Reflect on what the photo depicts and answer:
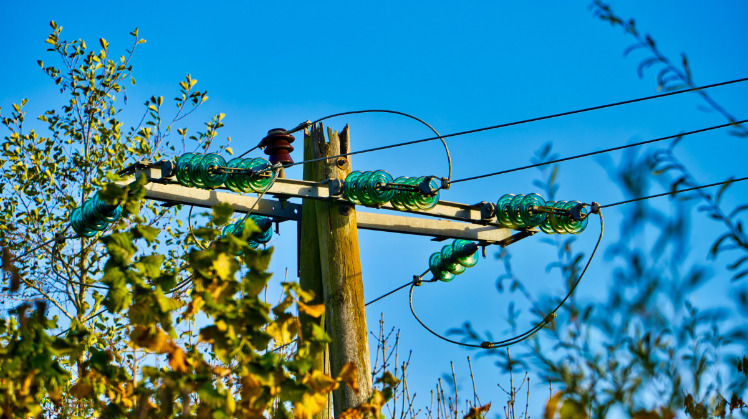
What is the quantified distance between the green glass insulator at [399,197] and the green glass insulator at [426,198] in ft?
0.33

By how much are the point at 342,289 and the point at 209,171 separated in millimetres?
1208

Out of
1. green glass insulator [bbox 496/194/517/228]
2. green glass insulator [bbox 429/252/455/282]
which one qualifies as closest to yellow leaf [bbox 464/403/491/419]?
green glass insulator [bbox 496/194/517/228]

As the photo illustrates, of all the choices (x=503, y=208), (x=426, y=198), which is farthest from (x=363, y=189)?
(x=503, y=208)

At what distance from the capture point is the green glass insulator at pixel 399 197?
6.05 metres

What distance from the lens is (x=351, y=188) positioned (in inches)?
233

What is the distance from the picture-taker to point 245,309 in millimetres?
2672

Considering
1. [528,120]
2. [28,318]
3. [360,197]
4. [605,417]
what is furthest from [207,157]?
[605,417]

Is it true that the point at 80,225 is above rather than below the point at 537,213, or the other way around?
above

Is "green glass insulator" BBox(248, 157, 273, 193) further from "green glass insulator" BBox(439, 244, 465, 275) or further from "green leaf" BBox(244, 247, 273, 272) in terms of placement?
"green leaf" BBox(244, 247, 273, 272)

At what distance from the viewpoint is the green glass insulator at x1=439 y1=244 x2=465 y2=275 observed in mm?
7305

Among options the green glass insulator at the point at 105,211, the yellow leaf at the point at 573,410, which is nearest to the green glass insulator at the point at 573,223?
the green glass insulator at the point at 105,211

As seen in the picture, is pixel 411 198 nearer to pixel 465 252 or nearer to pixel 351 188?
pixel 351 188

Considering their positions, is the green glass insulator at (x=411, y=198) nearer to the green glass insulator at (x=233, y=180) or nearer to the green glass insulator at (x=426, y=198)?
the green glass insulator at (x=426, y=198)

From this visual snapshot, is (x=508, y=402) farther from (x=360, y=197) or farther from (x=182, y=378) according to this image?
(x=182, y=378)
